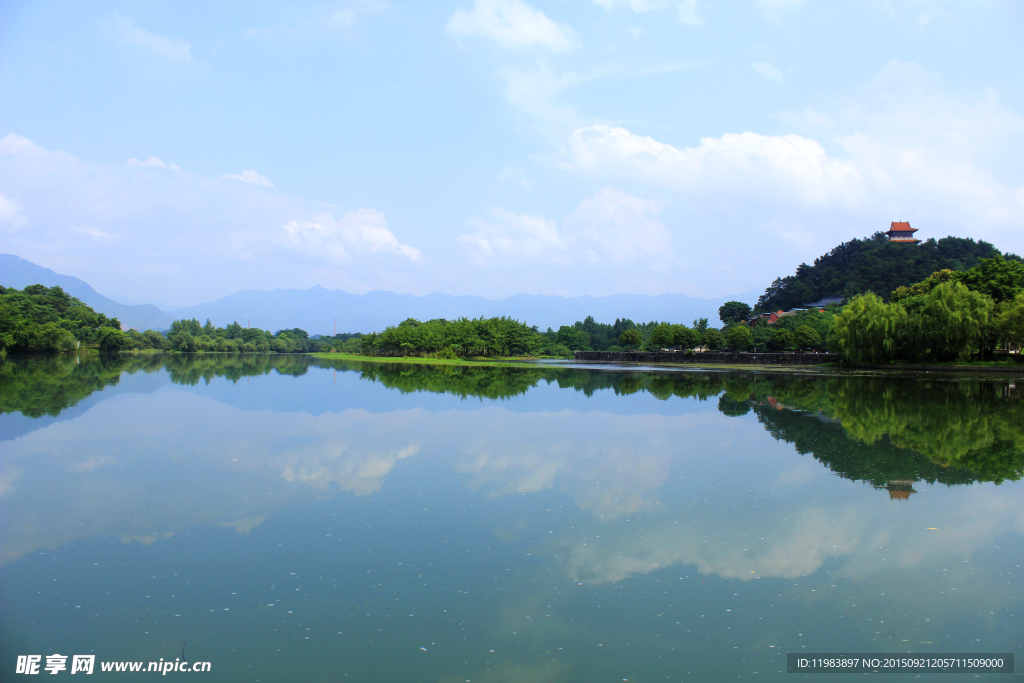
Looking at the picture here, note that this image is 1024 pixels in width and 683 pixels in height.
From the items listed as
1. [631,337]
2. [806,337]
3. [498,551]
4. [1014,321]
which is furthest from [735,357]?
[498,551]

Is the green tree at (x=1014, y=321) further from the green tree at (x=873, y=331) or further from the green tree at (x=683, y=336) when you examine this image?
the green tree at (x=683, y=336)

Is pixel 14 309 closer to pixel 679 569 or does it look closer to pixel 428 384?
pixel 428 384

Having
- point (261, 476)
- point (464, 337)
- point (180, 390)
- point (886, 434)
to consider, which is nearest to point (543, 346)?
point (464, 337)

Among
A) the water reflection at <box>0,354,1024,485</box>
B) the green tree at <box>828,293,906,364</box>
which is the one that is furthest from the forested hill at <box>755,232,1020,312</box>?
the water reflection at <box>0,354,1024,485</box>

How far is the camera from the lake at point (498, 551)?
16.1 feet

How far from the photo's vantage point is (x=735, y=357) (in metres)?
72.1

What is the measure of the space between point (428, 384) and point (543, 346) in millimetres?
64169

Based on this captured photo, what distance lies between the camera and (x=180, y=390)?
83.5 feet

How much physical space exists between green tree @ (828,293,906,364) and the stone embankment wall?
35.8ft

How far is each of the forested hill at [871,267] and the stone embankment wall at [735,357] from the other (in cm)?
4572

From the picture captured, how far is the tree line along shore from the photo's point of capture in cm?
4412

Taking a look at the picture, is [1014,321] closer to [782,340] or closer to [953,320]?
[953,320]

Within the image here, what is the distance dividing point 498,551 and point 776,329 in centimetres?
8973

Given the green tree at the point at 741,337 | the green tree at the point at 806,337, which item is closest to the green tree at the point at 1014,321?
the green tree at the point at 806,337
